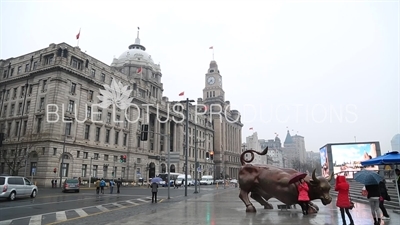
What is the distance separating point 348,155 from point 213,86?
85.8 meters

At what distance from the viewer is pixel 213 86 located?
125 meters

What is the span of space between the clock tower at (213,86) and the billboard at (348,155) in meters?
78.0

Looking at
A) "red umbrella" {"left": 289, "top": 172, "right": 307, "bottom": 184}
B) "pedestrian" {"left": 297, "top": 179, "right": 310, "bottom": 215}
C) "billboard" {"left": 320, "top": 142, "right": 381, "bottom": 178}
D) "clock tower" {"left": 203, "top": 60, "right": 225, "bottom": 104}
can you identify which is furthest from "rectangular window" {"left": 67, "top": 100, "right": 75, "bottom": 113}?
"clock tower" {"left": 203, "top": 60, "right": 225, "bottom": 104}

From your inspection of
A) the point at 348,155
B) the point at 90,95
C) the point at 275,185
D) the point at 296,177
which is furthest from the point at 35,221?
the point at 90,95

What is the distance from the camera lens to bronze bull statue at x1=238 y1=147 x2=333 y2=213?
12.9 meters

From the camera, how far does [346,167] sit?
42500mm

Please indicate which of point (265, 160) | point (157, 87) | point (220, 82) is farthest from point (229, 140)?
point (157, 87)

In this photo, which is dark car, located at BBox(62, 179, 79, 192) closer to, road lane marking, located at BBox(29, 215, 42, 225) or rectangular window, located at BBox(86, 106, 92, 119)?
rectangular window, located at BBox(86, 106, 92, 119)

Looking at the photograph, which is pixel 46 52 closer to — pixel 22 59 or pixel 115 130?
pixel 22 59

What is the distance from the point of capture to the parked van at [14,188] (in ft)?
71.5

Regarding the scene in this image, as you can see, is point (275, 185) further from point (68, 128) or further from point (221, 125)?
point (221, 125)

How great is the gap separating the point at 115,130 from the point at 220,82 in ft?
250

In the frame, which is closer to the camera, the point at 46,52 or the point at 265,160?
the point at 46,52

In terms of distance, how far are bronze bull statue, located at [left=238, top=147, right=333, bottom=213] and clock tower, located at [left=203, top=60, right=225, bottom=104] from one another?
346ft
